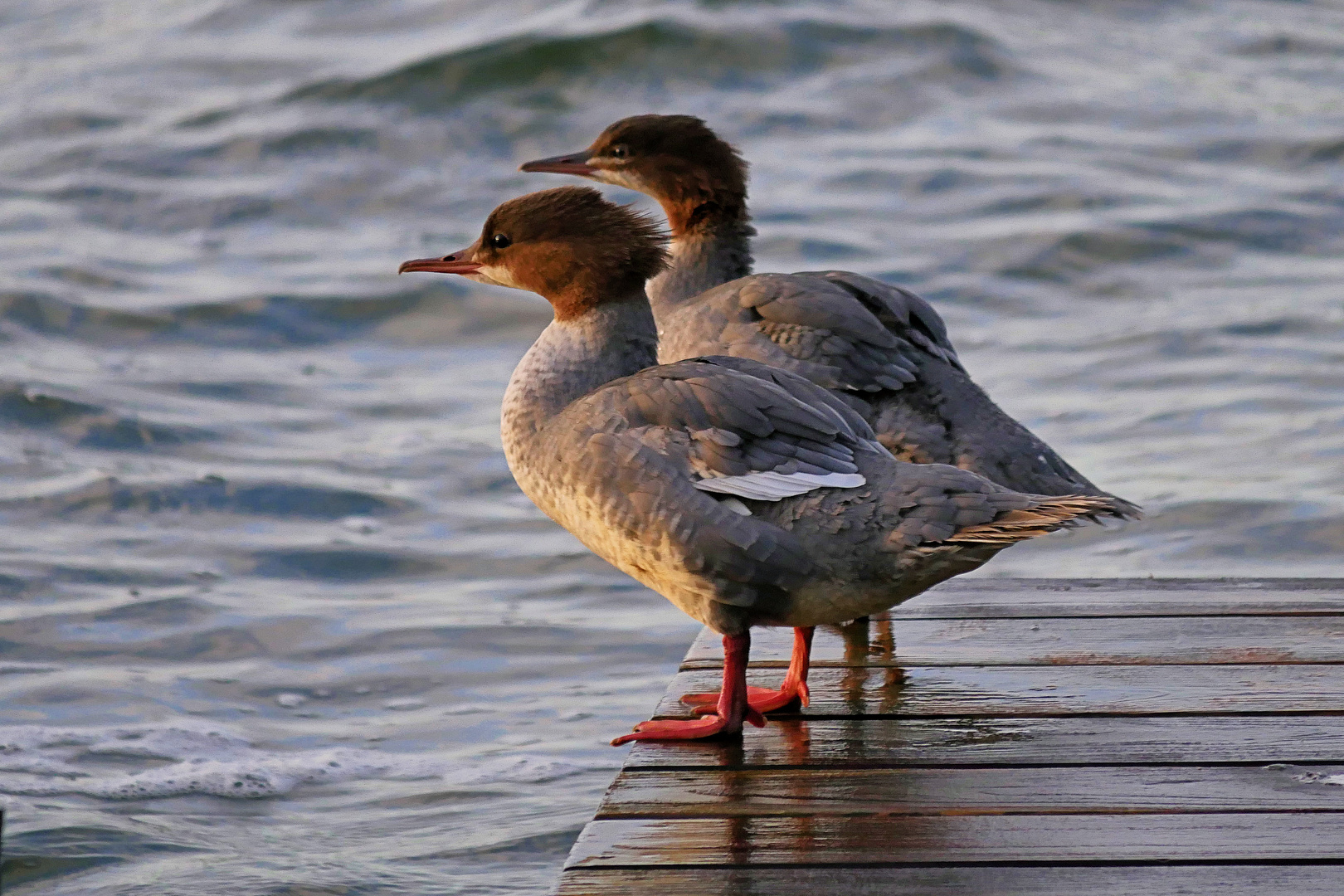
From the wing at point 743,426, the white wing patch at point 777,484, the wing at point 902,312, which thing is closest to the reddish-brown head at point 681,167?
the wing at point 902,312

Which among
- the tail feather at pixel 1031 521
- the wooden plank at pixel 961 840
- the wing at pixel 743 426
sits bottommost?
the wooden plank at pixel 961 840

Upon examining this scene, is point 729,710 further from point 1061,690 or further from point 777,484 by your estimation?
point 1061,690

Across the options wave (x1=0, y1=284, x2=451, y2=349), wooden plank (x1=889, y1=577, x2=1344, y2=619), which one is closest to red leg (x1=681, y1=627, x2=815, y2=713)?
wooden plank (x1=889, y1=577, x2=1344, y2=619)

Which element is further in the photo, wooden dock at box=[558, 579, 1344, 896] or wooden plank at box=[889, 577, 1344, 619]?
wooden plank at box=[889, 577, 1344, 619]

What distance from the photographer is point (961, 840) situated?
271cm

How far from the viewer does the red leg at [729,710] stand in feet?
10.7

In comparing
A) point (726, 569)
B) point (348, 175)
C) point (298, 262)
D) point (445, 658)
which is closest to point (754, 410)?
point (726, 569)

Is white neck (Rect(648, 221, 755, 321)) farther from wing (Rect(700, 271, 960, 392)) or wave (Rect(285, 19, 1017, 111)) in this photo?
wave (Rect(285, 19, 1017, 111))

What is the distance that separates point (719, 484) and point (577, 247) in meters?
0.77

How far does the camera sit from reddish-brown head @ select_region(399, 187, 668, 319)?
3.65 metres

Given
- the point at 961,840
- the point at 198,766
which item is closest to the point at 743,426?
the point at 961,840

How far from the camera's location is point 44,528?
6957mm

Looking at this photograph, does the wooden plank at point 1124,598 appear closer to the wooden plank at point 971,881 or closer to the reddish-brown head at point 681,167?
the reddish-brown head at point 681,167

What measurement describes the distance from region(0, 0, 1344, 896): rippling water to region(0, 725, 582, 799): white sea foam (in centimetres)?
2
